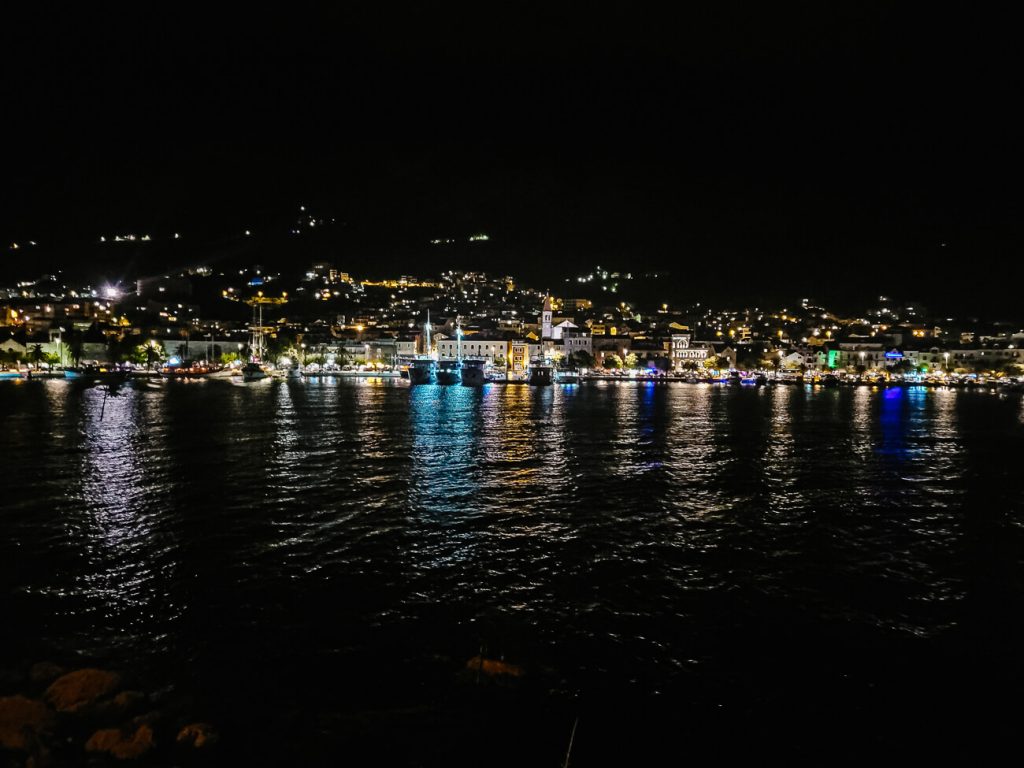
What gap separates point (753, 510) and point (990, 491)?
340 inches

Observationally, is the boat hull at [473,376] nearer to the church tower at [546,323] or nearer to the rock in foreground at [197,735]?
the church tower at [546,323]

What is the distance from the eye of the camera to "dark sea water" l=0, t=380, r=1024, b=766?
21.9 ft

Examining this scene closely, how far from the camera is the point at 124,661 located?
7.53 meters

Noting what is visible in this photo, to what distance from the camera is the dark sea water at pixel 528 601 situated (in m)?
6.67

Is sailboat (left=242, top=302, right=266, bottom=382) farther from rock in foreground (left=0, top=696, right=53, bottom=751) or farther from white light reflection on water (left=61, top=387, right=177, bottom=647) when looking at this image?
rock in foreground (left=0, top=696, right=53, bottom=751)

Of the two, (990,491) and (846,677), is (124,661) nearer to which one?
(846,677)

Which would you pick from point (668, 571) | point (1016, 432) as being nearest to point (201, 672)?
point (668, 571)

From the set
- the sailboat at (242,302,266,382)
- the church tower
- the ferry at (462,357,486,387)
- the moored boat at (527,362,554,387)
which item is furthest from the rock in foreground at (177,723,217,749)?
the church tower

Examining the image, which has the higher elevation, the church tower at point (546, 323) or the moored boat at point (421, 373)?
the church tower at point (546, 323)

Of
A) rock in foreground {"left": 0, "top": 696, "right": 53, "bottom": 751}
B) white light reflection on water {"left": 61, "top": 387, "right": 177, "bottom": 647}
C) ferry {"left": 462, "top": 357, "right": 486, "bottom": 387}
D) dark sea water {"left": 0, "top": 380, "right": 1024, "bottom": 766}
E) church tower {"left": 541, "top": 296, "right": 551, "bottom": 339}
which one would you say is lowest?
dark sea water {"left": 0, "top": 380, "right": 1024, "bottom": 766}

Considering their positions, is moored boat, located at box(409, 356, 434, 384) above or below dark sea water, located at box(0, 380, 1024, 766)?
above

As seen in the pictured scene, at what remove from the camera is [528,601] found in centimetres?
970

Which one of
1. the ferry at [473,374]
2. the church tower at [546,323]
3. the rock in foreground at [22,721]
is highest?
the church tower at [546,323]

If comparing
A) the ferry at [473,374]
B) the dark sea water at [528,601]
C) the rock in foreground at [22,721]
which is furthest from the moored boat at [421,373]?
the rock in foreground at [22,721]
